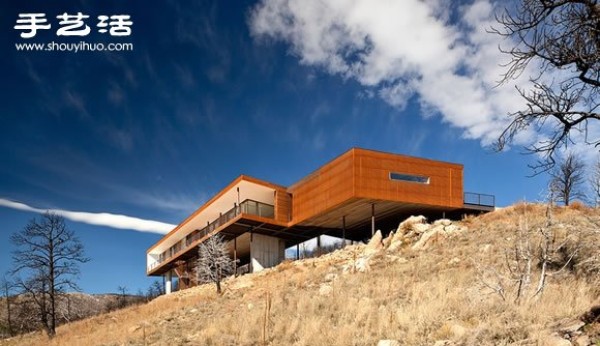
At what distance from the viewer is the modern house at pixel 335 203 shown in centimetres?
3381

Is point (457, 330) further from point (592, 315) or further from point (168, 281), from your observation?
point (168, 281)

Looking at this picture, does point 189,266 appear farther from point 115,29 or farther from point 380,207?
point 115,29

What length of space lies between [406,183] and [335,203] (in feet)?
16.2

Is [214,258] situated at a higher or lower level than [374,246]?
lower

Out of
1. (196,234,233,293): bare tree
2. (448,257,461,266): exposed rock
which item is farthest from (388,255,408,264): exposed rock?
(196,234,233,293): bare tree

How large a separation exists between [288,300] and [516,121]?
30.3 ft

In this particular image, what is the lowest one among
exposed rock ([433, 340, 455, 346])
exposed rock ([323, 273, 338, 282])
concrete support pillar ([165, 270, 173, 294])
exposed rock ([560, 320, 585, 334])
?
concrete support pillar ([165, 270, 173, 294])

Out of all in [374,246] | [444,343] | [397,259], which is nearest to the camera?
[444,343]

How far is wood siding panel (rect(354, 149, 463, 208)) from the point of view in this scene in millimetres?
33281

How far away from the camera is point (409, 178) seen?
34.8 m

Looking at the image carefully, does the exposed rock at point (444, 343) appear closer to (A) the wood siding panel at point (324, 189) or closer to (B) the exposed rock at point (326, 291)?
(B) the exposed rock at point (326, 291)

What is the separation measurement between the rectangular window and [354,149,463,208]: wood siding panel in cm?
21

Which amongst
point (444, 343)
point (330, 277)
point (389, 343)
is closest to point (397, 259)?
point (330, 277)

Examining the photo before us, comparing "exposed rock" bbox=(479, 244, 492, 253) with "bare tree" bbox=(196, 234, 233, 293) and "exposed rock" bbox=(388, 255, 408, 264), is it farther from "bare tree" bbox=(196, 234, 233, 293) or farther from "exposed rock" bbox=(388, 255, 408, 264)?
"bare tree" bbox=(196, 234, 233, 293)
